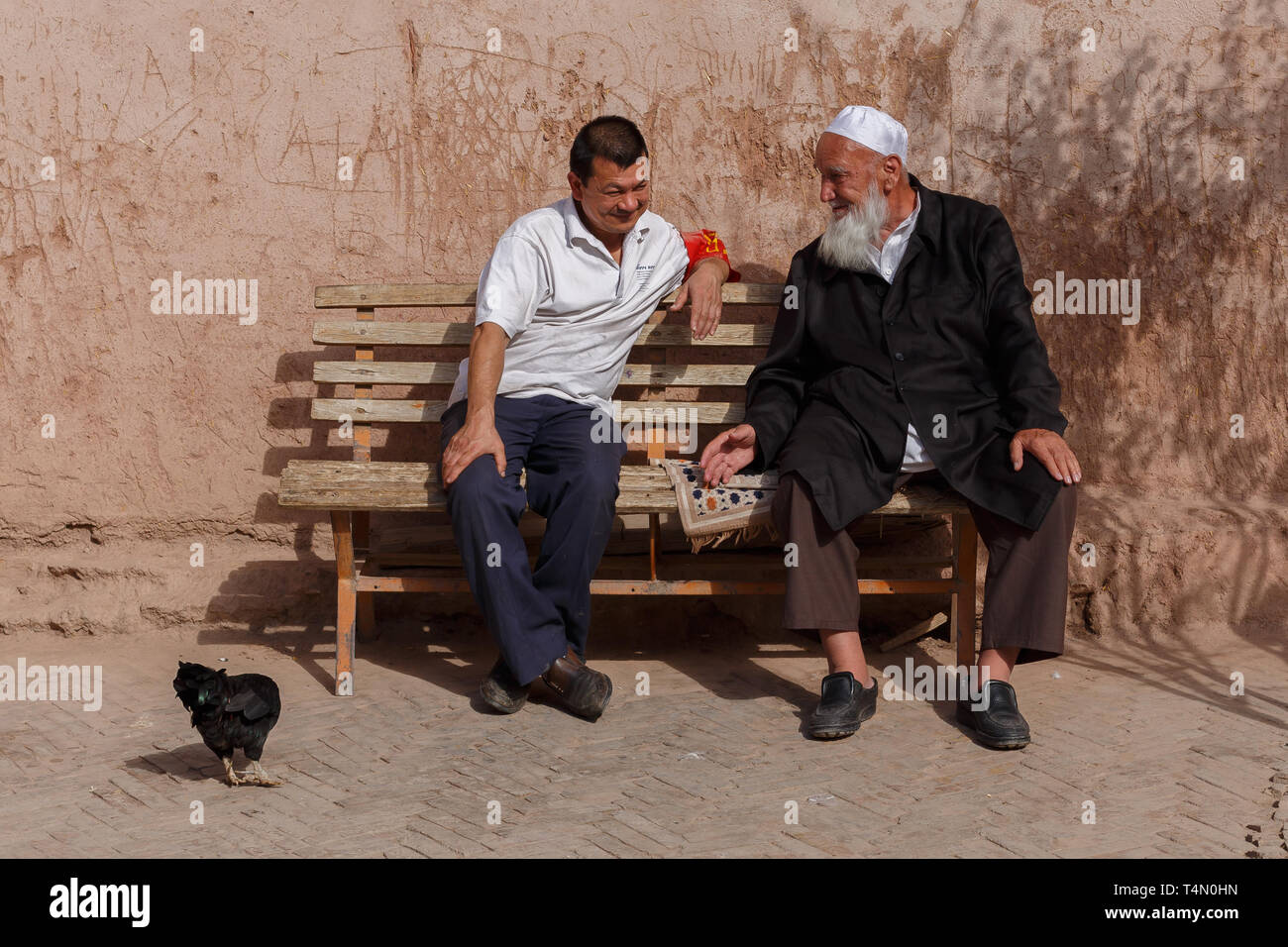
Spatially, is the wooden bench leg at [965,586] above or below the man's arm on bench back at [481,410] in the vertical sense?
below

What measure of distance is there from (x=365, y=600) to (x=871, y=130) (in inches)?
106

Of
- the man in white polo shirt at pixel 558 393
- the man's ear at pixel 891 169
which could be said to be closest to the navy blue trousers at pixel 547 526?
the man in white polo shirt at pixel 558 393

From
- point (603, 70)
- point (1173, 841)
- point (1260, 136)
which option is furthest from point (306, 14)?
point (1173, 841)

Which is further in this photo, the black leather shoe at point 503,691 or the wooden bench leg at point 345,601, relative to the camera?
the wooden bench leg at point 345,601

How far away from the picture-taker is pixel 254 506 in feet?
18.6

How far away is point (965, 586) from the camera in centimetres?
478

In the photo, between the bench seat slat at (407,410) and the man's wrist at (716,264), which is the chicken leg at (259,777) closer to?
the bench seat slat at (407,410)

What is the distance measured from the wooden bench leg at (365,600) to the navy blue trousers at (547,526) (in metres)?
0.70

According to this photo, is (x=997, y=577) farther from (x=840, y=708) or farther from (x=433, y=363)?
(x=433, y=363)

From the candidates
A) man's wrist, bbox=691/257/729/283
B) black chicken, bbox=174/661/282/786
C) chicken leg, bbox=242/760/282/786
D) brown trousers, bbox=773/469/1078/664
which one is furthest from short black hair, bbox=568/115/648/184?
chicken leg, bbox=242/760/282/786

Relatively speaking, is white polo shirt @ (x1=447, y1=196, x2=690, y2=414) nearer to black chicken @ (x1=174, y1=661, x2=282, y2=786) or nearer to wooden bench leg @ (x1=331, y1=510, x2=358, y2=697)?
wooden bench leg @ (x1=331, y1=510, x2=358, y2=697)

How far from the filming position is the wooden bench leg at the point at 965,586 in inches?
187

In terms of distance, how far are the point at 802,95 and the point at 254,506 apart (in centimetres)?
286

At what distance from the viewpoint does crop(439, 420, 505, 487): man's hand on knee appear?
444 cm
